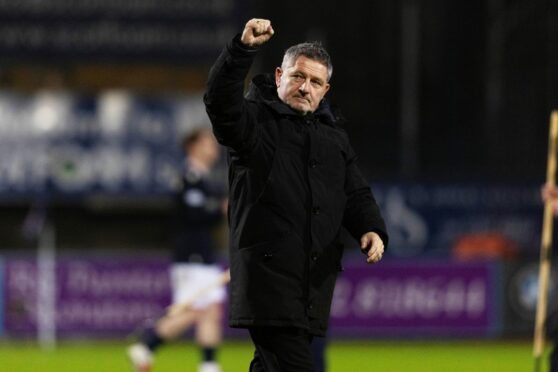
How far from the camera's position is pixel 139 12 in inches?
726

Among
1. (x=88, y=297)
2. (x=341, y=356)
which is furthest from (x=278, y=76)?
(x=88, y=297)

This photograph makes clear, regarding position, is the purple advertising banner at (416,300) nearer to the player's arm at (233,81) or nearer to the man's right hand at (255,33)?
the player's arm at (233,81)

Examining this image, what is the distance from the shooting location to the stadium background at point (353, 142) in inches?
714

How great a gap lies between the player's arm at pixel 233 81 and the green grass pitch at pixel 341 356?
26.3 ft

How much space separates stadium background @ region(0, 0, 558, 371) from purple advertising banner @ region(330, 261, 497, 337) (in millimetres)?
17

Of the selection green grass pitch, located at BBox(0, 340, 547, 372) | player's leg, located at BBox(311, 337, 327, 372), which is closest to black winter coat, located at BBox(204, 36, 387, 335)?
player's leg, located at BBox(311, 337, 327, 372)

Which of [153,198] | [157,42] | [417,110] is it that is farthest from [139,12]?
[417,110]

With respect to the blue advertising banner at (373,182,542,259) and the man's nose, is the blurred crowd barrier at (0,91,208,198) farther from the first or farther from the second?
the man's nose

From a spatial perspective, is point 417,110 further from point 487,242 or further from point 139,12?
point 139,12

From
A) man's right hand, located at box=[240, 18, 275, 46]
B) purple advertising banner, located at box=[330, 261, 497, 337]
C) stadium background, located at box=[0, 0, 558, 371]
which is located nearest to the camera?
man's right hand, located at box=[240, 18, 275, 46]

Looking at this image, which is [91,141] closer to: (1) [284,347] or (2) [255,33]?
(1) [284,347]

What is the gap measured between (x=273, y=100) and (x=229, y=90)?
20.0 inches

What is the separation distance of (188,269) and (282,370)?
692 cm

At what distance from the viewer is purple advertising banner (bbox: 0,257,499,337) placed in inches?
710
